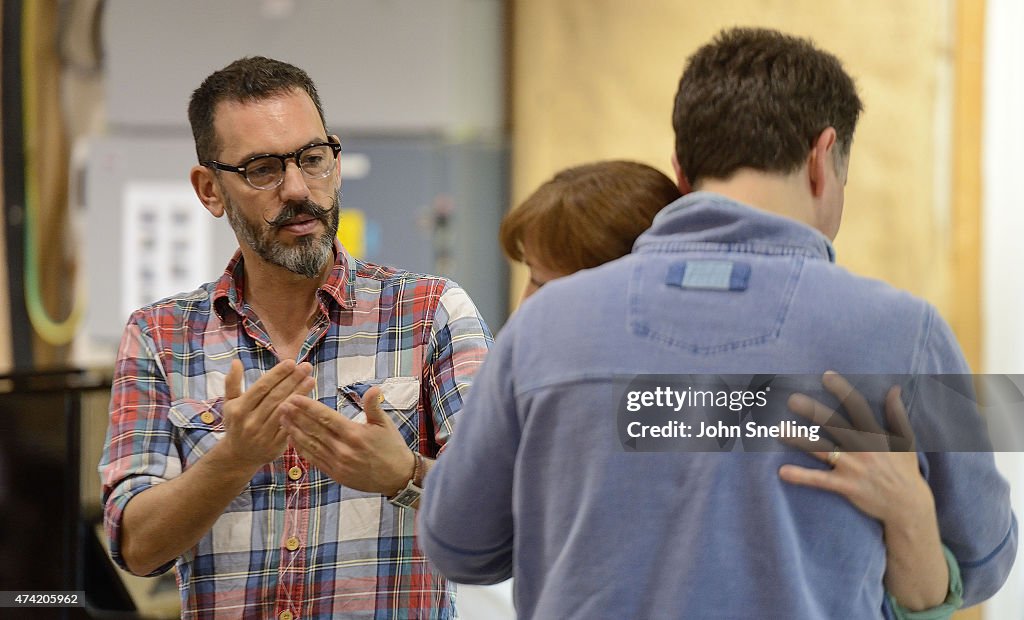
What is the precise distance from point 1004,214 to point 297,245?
155cm

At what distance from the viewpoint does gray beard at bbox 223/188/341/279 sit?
1402 mm

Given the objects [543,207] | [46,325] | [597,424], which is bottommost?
[46,325]

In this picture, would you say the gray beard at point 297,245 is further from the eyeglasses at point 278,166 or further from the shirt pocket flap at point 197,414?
the shirt pocket flap at point 197,414

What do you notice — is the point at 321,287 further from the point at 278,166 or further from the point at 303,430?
the point at 303,430

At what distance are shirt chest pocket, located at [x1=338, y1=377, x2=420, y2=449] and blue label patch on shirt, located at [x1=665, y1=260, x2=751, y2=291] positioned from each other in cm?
56

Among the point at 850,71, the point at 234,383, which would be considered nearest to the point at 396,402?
the point at 234,383

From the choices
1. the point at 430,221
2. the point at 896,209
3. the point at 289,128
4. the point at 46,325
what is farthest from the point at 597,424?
the point at 46,325

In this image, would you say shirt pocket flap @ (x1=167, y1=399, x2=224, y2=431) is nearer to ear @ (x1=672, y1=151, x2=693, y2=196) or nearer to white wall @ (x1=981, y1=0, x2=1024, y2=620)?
ear @ (x1=672, y1=151, x2=693, y2=196)

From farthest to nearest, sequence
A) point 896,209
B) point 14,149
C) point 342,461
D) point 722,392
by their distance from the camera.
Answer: point 14,149
point 896,209
point 342,461
point 722,392

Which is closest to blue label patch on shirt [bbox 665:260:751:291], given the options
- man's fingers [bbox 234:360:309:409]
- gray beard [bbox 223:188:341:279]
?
man's fingers [bbox 234:360:309:409]

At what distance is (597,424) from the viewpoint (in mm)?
968

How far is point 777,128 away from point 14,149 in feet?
12.0

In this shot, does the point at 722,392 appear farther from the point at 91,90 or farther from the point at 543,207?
the point at 91,90

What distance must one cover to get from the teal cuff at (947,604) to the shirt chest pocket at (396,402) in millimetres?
654
